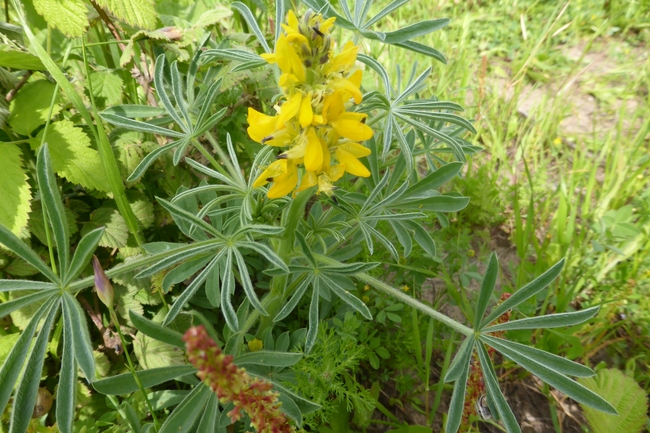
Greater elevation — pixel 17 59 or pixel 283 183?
pixel 17 59

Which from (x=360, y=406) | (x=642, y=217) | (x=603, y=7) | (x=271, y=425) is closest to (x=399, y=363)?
(x=360, y=406)

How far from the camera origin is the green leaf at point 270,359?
49.5 inches

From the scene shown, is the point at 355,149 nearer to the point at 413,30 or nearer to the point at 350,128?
the point at 350,128

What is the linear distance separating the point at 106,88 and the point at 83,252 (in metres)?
1.01

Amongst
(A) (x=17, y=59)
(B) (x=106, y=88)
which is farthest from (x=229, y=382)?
(B) (x=106, y=88)

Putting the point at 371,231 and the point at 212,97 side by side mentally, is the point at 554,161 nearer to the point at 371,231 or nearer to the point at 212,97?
the point at 371,231

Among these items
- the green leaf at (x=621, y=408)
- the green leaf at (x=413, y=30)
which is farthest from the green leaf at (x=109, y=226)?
the green leaf at (x=621, y=408)

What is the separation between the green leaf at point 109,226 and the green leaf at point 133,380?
662 mm

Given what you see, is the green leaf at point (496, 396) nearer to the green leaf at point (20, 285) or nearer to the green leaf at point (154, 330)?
the green leaf at point (154, 330)

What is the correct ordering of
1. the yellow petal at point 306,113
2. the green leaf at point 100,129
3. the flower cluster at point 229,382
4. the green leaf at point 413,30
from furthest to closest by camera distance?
1. the green leaf at point 413,30
2. the green leaf at point 100,129
3. the yellow petal at point 306,113
4. the flower cluster at point 229,382

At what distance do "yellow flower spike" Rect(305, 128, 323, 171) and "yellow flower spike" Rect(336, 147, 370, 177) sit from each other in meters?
0.09

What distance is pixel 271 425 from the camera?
88cm

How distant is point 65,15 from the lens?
1.62 meters

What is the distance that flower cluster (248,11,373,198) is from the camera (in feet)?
3.37
